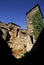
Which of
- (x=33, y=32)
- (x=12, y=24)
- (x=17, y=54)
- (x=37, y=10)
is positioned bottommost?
(x=17, y=54)

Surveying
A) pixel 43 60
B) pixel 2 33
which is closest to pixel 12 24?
pixel 2 33

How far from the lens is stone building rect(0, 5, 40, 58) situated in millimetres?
23078

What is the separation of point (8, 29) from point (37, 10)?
6638mm

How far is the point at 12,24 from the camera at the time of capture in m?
25.9

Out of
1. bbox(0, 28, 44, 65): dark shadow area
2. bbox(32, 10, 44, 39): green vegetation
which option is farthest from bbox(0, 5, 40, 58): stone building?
bbox(0, 28, 44, 65): dark shadow area

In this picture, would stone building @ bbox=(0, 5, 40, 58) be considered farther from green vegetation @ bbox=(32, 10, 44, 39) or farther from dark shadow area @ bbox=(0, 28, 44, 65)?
dark shadow area @ bbox=(0, 28, 44, 65)

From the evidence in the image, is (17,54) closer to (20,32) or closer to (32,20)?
(20,32)

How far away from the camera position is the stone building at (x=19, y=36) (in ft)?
75.7

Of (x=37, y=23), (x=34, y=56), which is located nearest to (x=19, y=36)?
(x=37, y=23)

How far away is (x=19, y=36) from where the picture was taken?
25.3 metres

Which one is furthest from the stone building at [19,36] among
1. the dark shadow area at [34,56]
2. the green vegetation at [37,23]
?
the dark shadow area at [34,56]

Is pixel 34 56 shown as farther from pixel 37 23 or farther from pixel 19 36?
pixel 19 36

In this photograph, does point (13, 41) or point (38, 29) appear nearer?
point (38, 29)

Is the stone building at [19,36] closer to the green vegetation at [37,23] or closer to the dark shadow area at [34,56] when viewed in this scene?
the green vegetation at [37,23]
